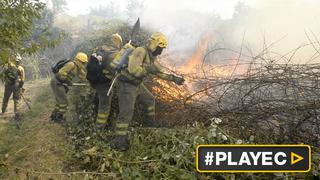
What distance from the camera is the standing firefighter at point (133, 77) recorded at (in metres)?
6.98

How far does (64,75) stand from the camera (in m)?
9.16

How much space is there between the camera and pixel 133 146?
684cm

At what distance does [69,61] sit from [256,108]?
4.79 m

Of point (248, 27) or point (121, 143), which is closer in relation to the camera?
point (121, 143)

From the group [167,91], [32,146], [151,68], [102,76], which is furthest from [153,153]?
[32,146]

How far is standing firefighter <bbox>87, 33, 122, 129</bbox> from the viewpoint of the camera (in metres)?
7.86

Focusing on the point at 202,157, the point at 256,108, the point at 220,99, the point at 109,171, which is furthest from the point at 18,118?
the point at 202,157

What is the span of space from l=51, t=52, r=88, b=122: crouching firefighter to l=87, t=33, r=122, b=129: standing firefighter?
1.26m

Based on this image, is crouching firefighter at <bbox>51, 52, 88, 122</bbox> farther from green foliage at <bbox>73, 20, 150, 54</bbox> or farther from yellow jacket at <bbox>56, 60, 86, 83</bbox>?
green foliage at <bbox>73, 20, 150, 54</bbox>

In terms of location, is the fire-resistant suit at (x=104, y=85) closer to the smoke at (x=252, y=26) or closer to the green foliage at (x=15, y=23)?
the green foliage at (x=15, y=23)

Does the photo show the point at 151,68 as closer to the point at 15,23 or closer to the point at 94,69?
the point at 94,69

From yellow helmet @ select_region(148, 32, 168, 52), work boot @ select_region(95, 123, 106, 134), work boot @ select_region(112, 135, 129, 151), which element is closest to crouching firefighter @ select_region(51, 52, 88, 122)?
work boot @ select_region(95, 123, 106, 134)

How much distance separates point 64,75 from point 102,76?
1606 mm

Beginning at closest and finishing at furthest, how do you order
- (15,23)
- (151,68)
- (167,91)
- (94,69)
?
(15,23) < (151,68) < (94,69) < (167,91)
